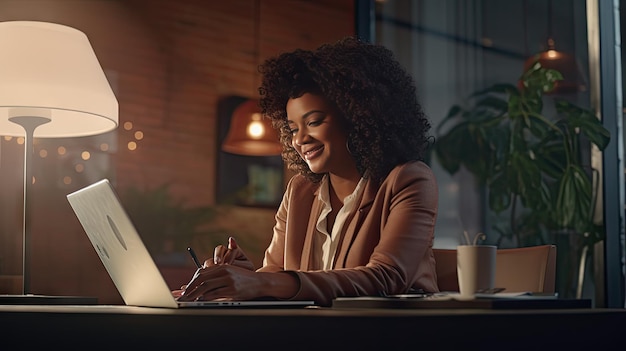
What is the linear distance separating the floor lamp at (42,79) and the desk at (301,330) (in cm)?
141

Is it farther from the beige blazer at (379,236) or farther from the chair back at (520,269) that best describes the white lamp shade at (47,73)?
the chair back at (520,269)

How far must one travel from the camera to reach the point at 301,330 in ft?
3.31

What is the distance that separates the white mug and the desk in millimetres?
382

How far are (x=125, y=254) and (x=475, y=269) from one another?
611 mm

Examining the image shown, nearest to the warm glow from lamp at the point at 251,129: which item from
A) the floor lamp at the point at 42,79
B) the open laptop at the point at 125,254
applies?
the floor lamp at the point at 42,79

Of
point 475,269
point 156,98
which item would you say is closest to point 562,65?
point 475,269

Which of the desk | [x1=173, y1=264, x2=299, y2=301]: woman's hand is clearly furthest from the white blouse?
the desk

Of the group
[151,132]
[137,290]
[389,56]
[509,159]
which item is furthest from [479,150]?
[137,290]

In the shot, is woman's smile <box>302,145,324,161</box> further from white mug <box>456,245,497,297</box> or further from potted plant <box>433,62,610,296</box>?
potted plant <box>433,62,610,296</box>

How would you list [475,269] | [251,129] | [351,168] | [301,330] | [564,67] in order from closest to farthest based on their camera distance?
[301,330] → [475,269] → [351,168] → [564,67] → [251,129]

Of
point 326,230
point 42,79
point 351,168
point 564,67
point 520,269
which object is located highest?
point 564,67

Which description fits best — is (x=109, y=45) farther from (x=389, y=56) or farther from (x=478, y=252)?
(x=478, y=252)

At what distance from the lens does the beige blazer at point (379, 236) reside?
76.2 inches

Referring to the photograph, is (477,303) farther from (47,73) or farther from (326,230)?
(47,73)
